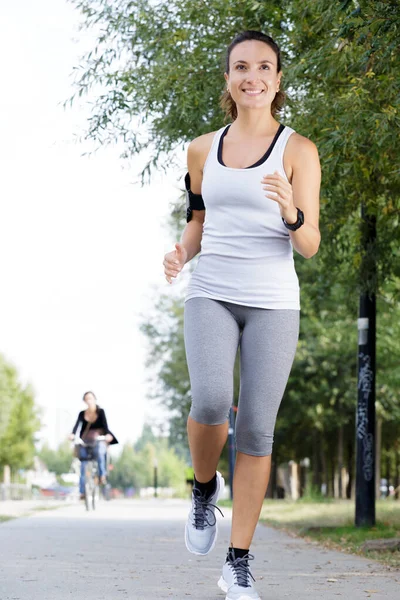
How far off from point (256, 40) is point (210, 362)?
5.12 ft

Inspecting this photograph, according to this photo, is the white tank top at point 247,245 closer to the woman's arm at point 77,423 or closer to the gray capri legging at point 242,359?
A: the gray capri legging at point 242,359

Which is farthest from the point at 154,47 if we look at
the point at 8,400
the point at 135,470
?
the point at 135,470

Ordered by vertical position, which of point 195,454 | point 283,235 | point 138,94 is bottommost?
point 195,454

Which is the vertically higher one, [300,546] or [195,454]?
[195,454]

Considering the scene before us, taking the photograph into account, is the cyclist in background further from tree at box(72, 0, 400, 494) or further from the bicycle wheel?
tree at box(72, 0, 400, 494)

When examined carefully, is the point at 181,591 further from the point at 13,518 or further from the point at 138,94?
the point at 13,518

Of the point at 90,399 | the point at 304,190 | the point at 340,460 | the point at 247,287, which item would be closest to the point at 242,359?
the point at 247,287

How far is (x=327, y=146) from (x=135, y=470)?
139 metres

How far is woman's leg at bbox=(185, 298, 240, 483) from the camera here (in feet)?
15.6

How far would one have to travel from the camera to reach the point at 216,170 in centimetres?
495

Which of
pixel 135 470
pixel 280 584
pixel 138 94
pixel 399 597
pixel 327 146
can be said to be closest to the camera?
pixel 399 597

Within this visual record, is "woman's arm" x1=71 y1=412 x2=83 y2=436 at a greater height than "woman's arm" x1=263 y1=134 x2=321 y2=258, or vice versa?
"woman's arm" x1=263 y1=134 x2=321 y2=258

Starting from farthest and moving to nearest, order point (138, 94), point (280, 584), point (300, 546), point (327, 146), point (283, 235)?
1. point (138, 94)
2. point (300, 546)
3. point (327, 146)
4. point (280, 584)
5. point (283, 235)

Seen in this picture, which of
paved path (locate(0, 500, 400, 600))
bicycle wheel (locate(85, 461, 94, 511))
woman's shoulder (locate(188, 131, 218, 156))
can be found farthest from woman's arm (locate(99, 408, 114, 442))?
woman's shoulder (locate(188, 131, 218, 156))
